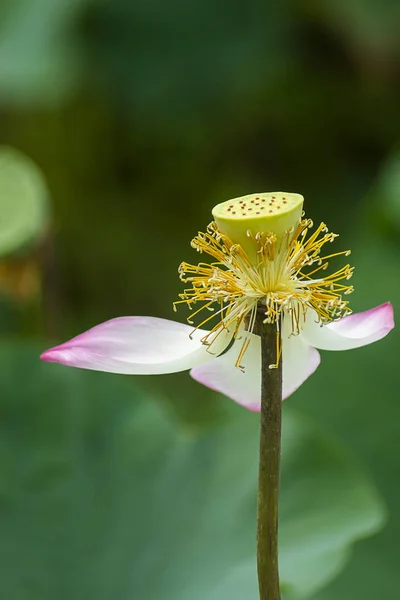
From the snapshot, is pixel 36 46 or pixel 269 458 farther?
pixel 36 46

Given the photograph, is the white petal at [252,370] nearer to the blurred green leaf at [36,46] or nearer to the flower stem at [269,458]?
the flower stem at [269,458]

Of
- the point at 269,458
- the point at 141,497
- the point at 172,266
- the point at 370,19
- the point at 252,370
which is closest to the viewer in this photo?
the point at 269,458

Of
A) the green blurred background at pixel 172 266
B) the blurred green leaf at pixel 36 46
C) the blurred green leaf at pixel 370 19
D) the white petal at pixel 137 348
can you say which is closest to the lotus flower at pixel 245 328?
the white petal at pixel 137 348

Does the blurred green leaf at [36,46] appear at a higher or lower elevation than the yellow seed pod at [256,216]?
higher

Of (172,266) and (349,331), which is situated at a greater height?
(172,266)

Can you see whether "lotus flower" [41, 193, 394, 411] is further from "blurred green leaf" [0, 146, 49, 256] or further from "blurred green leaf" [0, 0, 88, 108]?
"blurred green leaf" [0, 0, 88, 108]

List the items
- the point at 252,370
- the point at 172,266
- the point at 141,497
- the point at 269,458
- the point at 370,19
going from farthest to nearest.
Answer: the point at 172,266 < the point at 370,19 < the point at 141,497 < the point at 252,370 < the point at 269,458

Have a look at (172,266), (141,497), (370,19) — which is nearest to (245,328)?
(141,497)

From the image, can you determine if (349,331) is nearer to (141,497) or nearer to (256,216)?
(256,216)
